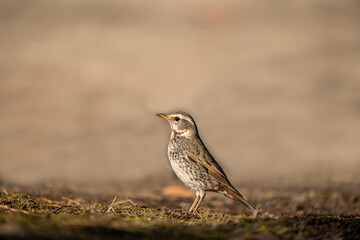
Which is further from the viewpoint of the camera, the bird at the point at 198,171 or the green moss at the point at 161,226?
the bird at the point at 198,171

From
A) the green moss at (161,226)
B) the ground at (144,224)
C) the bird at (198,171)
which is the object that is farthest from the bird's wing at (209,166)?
the green moss at (161,226)

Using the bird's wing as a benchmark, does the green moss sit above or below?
below

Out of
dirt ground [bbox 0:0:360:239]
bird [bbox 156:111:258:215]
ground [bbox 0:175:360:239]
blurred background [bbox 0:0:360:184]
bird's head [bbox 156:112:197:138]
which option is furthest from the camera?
blurred background [bbox 0:0:360:184]

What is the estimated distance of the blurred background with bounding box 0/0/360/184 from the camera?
1178cm

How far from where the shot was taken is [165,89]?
14.9 meters

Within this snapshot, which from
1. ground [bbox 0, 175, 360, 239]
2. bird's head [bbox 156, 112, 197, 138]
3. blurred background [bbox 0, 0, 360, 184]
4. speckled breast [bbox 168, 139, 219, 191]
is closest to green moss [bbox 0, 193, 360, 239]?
ground [bbox 0, 175, 360, 239]

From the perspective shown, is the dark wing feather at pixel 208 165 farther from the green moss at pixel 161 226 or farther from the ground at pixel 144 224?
the green moss at pixel 161 226

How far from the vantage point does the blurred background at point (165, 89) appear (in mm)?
11781

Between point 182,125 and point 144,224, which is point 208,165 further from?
point 144,224

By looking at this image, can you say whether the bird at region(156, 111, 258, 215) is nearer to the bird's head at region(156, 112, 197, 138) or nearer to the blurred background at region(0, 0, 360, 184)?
the bird's head at region(156, 112, 197, 138)

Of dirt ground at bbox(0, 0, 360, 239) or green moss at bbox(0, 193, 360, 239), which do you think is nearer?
green moss at bbox(0, 193, 360, 239)

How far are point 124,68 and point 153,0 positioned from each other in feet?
29.4

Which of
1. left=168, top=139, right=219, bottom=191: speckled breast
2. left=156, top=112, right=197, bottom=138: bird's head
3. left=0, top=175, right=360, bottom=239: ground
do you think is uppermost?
left=156, top=112, right=197, bottom=138: bird's head

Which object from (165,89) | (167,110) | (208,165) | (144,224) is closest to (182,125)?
(208,165)
